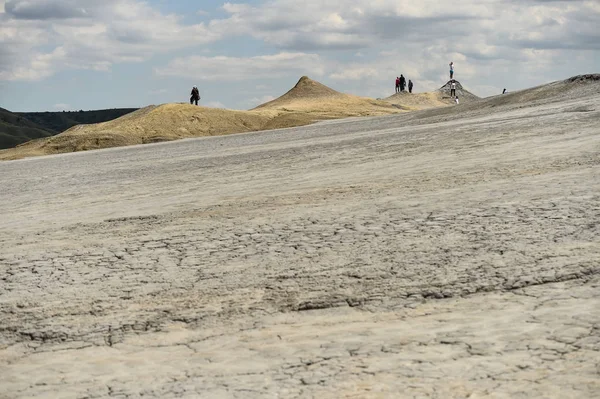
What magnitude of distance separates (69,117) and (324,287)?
432 ft

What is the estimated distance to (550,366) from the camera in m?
3.59

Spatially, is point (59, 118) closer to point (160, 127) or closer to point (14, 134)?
point (14, 134)

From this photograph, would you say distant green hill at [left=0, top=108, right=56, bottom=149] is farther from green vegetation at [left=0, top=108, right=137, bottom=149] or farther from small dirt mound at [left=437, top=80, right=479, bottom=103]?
small dirt mound at [left=437, top=80, right=479, bottom=103]

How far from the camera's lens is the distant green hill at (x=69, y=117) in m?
125

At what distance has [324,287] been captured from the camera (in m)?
5.16

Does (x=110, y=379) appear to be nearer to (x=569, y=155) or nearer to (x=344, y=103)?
(x=569, y=155)

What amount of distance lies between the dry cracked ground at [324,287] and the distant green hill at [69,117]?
11847 cm

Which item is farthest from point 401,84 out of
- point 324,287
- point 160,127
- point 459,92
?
point 324,287

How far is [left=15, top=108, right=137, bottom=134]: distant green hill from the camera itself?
124562 millimetres

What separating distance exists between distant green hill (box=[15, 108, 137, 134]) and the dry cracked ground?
389 ft

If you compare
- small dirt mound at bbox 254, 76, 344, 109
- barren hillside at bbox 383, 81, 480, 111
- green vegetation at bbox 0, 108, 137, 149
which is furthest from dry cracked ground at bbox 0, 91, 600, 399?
green vegetation at bbox 0, 108, 137, 149

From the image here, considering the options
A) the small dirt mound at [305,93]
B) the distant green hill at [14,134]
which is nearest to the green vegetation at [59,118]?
the distant green hill at [14,134]

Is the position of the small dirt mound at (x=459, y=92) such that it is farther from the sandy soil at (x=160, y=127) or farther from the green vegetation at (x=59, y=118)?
the green vegetation at (x=59, y=118)

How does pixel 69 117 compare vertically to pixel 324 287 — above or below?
above
